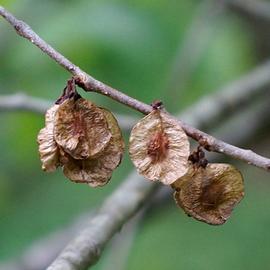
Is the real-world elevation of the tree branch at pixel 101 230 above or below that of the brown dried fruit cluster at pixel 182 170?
below

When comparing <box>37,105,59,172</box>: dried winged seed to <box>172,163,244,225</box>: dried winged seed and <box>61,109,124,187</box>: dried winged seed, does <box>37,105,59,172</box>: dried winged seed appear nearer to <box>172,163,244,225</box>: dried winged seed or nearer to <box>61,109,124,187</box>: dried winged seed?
<box>61,109,124,187</box>: dried winged seed

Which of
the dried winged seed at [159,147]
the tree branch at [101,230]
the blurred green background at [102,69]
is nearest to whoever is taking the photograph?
the dried winged seed at [159,147]

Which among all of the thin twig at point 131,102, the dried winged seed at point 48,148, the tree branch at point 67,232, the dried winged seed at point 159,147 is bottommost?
the tree branch at point 67,232

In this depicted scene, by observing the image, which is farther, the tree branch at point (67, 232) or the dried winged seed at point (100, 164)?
the tree branch at point (67, 232)

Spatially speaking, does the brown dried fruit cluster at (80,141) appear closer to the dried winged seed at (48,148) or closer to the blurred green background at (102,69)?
the dried winged seed at (48,148)

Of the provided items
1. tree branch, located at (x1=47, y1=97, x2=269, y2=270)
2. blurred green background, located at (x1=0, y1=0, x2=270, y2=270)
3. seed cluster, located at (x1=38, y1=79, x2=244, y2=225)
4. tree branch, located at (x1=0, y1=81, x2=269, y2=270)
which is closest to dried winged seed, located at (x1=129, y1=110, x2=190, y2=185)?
seed cluster, located at (x1=38, y1=79, x2=244, y2=225)

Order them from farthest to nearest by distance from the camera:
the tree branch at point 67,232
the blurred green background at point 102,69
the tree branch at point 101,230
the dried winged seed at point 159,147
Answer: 1. the blurred green background at point 102,69
2. the tree branch at point 67,232
3. the tree branch at point 101,230
4. the dried winged seed at point 159,147

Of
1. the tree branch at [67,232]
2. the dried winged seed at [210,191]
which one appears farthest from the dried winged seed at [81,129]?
the tree branch at [67,232]

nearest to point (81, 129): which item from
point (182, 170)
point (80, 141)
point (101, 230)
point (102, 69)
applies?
point (80, 141)
